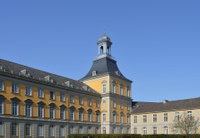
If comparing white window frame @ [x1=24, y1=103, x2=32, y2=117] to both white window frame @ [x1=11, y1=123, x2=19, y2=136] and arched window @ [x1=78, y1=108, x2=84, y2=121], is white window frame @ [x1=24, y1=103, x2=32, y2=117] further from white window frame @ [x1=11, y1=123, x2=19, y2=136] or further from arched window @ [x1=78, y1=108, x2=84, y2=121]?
arched window @ [x1=78, y1=108, x2=84, y2=121]

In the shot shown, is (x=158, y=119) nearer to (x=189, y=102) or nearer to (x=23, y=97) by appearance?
(x=189, y=102)

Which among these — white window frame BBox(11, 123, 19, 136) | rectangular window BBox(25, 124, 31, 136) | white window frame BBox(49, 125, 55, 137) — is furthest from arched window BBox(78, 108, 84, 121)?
white window frame BBox(11, 123, 19, 136)

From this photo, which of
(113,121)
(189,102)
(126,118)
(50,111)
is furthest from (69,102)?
(189,102)

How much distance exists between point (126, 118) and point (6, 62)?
32.8m

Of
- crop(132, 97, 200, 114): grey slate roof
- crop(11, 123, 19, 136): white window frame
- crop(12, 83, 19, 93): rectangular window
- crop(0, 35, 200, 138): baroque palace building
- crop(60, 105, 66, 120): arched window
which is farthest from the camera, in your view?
crop(132, 97, 200, 114): grey slate roof

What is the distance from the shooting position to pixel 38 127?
50.0 metres

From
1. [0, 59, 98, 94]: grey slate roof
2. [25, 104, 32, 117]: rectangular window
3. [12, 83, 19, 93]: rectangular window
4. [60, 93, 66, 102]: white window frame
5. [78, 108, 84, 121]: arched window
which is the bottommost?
[78, 108, 84, 121]: arched window

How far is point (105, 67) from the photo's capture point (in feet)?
223

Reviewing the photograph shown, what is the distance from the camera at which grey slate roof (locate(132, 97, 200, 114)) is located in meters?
61.6

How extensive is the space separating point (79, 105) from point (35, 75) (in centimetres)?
1185

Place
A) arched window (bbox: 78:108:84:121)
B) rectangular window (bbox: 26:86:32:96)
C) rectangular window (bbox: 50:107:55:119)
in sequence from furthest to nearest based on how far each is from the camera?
1. arched window (bbox: 78:108:84:121)
2. rectangular window (bbox: 50:107:55:119)
3. rectangular window (bbox: 26:86:32:96)

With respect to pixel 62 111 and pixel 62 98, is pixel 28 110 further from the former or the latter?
pixel 62 98

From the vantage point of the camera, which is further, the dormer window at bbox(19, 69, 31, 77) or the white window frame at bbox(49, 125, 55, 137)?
the white window frame at bbox(49, 125, 55, 137)

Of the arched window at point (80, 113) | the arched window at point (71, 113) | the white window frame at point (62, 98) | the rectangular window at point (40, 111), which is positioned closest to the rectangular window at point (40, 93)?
the rectangular window at point (40, 111)
